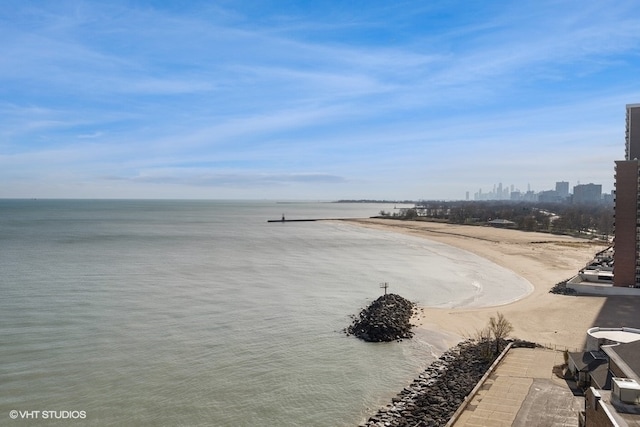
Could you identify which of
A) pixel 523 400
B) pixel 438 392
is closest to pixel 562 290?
pixel 438 392

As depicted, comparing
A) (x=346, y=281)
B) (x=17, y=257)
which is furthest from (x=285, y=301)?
(x=17, y=257)

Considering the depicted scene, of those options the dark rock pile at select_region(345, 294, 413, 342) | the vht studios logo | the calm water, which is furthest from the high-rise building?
the vht studios logo

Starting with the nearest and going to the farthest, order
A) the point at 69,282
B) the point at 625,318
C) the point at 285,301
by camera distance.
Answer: the point at 625,318, the point at 285,301, the point at 69,282

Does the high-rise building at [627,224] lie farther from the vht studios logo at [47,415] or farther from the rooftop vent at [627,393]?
the vht studios logo at [47,415]

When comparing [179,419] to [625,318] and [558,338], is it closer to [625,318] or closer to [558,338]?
[558,338]

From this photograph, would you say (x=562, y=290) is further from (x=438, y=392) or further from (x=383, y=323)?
(x=438, y=392)

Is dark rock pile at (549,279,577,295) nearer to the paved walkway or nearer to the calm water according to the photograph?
the calm water
